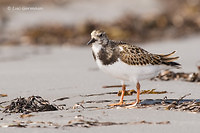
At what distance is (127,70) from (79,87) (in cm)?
142

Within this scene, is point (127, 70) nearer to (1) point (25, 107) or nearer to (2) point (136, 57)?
(2) point (136, 57)

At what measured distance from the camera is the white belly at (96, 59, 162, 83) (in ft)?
14.2

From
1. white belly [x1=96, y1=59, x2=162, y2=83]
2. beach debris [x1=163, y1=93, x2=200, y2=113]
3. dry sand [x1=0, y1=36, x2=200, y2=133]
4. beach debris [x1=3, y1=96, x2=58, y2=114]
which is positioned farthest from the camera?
white belly [x1=96, y1=59, x2=162, y2=83]

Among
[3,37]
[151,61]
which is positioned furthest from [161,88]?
[3,37]

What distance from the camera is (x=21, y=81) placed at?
6250 mm

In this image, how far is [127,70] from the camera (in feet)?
14.3

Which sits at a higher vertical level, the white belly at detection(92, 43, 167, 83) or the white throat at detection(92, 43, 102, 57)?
the white throat at detection(92, 43, 102, 57)

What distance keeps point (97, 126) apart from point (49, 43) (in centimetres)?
720

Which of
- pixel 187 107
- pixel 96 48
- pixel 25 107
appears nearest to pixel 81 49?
pixel 96 48

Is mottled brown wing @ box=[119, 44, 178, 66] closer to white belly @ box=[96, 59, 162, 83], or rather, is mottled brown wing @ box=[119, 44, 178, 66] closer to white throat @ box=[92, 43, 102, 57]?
white belly @ box=[96, 59, 162, 83]

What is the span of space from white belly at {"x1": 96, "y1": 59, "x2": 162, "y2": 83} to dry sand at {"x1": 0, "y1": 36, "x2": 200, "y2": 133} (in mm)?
354

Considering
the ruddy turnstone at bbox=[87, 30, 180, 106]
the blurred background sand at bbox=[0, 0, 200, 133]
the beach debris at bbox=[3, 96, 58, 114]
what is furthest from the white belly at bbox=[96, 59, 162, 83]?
the beach debris at bbox=[3, 96, 58, 114]

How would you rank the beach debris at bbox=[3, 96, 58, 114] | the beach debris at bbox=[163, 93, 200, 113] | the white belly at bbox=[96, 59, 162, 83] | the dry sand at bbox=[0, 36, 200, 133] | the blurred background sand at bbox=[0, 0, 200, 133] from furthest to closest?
1. the white belly at bbox=[96, 59, 162, 83]
2. the beach debris at bbox=[3, 96, 58, 114]
3. the beach debris at bbox=[163, 93, 200, 113]
4. the blurred background sand at bbox=[0, 0, 200, 133]
5. the dry sand at bbox=[0, 36, 200, 133]

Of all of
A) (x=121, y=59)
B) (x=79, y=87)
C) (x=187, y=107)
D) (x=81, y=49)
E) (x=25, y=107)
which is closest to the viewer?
(x=187, y=107)
